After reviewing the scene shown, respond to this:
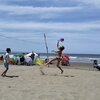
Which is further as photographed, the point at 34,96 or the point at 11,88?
the point at 11,88

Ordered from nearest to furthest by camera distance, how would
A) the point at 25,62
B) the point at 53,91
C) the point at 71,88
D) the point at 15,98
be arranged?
the point at 15,98 < the point at 53,91 < the point at 71,88 < the point at 25,62

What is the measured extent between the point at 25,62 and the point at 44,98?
62.5 feet

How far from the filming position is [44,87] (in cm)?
1068

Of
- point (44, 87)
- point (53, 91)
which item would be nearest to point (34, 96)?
point (53, 91)

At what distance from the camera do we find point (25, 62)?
90.7ft

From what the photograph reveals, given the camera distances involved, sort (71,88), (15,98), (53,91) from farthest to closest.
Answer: (71,88), (53,91), (15,98)

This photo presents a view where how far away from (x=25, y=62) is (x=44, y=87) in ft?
55.9

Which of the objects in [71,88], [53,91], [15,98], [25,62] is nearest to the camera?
[15,98]

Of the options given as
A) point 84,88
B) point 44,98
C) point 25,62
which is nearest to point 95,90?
point 84,88

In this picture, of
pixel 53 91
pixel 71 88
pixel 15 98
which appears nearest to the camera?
pixel 15 98

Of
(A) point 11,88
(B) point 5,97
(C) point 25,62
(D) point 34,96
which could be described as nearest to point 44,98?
(D) point 34,96

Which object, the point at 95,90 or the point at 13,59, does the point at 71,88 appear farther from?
the point at 13,59

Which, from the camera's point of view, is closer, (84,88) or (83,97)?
(83,97)

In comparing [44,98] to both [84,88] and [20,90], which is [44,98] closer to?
[20,90]
